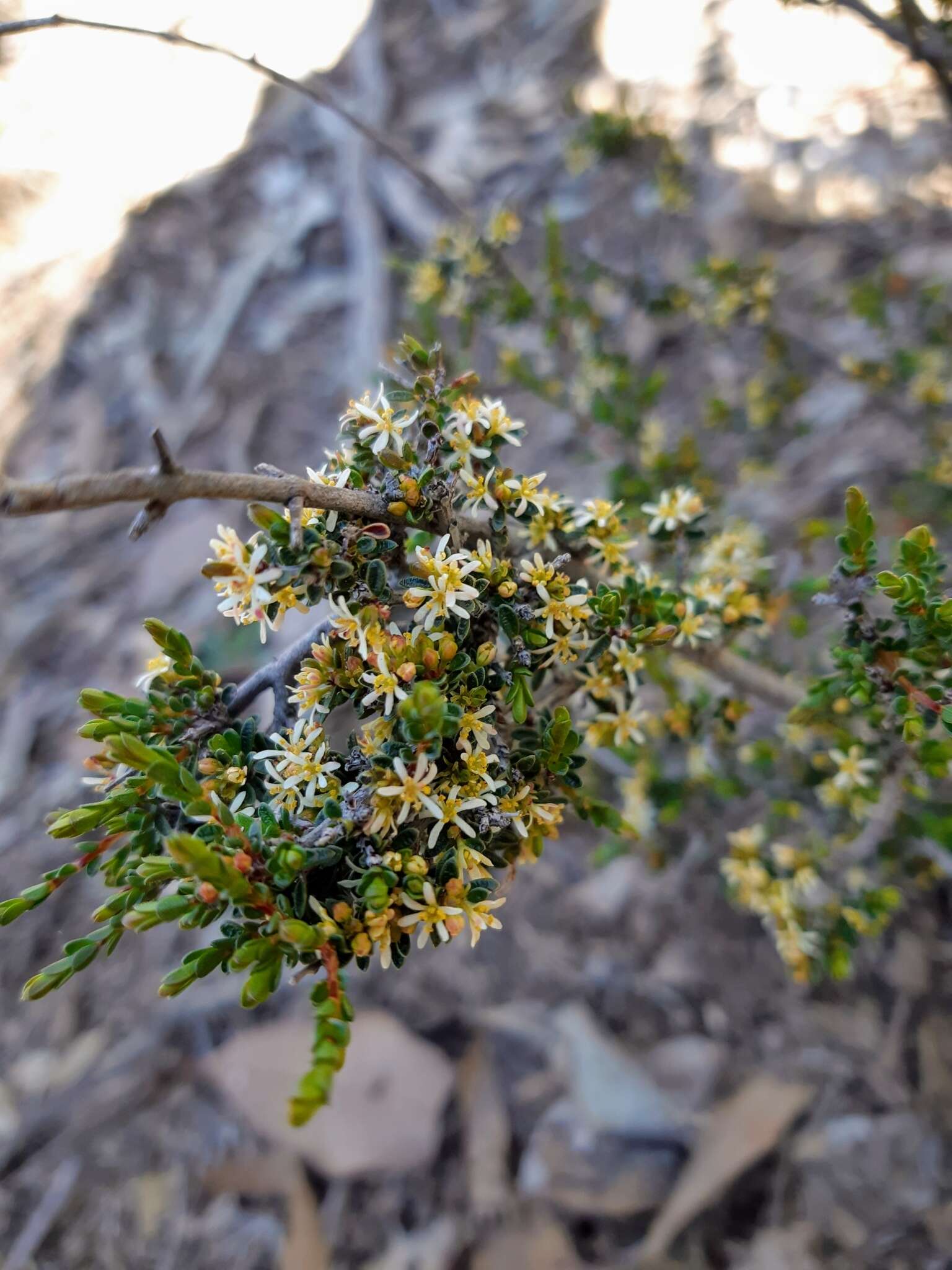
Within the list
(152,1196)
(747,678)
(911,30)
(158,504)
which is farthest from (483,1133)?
(911,30)

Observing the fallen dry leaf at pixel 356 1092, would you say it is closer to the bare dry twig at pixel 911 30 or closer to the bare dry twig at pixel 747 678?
the bare dry twig at pixel 747 678

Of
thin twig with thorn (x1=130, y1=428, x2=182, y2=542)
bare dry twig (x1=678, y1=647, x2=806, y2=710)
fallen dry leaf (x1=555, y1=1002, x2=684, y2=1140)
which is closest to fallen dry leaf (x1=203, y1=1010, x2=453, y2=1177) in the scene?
fallen dry leaf (x1=555, y1=1002, x2=684, y2=1140)

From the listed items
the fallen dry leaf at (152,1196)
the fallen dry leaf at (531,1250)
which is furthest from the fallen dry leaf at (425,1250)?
the fallen dry leaf at (152,1196)

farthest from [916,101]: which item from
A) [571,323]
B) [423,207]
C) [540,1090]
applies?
[540,1090]

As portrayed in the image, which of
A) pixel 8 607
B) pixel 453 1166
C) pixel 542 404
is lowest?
pixel 453 1166

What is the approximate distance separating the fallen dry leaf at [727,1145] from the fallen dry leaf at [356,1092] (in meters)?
0.78

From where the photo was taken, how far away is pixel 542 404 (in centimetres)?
464

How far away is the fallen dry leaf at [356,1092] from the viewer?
2.72 m

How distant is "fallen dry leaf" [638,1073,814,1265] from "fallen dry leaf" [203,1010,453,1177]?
78 cm

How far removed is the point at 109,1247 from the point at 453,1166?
118 cm

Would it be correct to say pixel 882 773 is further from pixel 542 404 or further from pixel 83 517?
Answer: pixel 83 517

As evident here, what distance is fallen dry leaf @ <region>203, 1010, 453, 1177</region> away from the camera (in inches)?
107

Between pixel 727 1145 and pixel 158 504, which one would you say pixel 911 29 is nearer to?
pixel 158 504

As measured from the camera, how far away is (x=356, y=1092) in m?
2.82
